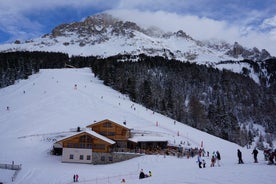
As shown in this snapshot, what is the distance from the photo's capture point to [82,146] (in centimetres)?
3788

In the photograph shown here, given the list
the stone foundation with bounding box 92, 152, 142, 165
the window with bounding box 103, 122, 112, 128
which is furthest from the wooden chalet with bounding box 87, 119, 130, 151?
the stone foundation with bounding box 92, 152, 142, 165

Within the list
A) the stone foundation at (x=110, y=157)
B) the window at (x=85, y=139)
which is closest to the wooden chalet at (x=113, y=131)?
the window at (x=85, y=139)

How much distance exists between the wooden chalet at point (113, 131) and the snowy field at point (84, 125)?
5.88 meters

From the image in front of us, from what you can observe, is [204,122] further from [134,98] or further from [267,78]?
[267,78]

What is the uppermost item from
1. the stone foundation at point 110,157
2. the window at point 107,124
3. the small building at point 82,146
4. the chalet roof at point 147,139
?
the window at point 107,124

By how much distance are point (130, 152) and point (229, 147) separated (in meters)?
19.0

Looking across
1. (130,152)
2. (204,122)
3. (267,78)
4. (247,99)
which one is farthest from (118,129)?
(267,78)

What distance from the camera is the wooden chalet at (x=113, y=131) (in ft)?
139

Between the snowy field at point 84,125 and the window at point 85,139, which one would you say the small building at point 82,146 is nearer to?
the window at point 85,139

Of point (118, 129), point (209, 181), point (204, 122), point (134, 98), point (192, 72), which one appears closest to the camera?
point (209, 181)

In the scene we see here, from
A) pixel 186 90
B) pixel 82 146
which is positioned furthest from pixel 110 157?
pixel 186 90

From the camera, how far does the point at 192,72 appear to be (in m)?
131

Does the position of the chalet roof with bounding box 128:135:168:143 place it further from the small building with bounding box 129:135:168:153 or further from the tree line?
the tree line

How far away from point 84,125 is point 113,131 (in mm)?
7543
